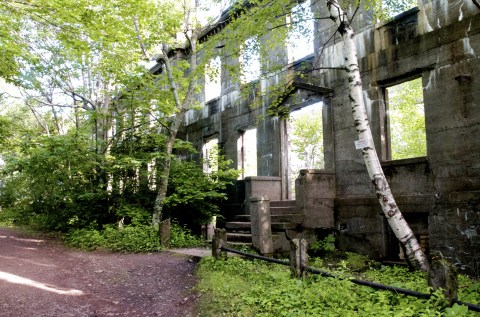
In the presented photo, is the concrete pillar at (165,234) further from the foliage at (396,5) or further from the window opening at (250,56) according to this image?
the foliage at (396,5)

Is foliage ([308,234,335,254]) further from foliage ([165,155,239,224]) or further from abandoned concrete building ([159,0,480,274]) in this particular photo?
foliage ([165,155,239,224])

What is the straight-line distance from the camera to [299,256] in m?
6.49

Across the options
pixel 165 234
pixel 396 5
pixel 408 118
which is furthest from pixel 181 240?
pixel 408 118

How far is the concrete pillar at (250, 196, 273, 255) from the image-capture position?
31.1 feet

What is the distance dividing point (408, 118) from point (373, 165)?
61.0 ft

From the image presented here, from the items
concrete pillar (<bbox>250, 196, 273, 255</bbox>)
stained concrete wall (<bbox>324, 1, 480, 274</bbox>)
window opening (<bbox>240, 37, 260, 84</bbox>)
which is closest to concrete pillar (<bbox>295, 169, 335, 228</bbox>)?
stained concrete wall (<bbox>324, 1, 480, 274</bbox>)

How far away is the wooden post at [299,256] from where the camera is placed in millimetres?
6438

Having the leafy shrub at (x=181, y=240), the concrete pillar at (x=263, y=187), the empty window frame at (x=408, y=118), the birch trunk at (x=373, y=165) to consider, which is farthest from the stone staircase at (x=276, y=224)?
the empty window frame at (x=408, y=118)

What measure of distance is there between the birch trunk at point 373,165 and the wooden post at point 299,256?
1.60 metres

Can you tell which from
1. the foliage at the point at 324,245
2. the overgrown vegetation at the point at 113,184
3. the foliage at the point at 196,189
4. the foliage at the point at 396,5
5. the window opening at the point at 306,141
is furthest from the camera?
the window opening at the point at 306,141

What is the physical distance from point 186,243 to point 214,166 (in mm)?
3997

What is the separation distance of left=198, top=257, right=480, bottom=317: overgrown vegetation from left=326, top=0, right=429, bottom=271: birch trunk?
0.53 metres

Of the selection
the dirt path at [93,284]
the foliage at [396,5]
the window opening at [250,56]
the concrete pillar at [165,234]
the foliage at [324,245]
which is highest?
the foliage at [396,5]

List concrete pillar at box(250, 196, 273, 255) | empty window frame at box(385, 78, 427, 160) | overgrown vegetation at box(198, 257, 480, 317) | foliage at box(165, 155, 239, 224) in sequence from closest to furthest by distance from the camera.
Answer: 1. overgrown vegetation at box(198, 257, 480, 317)
2. concrete pillar at box(250, 196, 273, 255)
3. foliage at box(165, 155, 239, 224)
4. empty window frame at box(385, 78, 427, 160)
